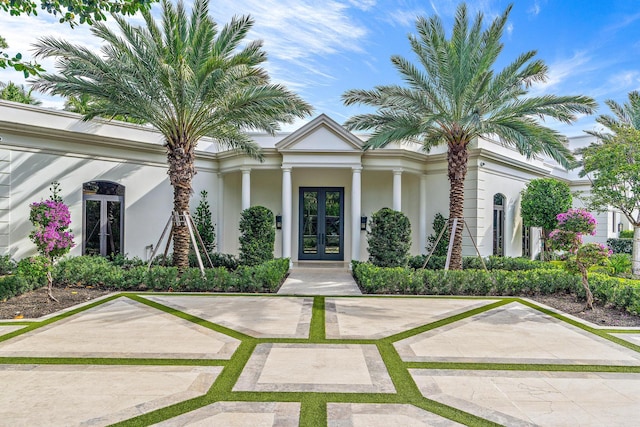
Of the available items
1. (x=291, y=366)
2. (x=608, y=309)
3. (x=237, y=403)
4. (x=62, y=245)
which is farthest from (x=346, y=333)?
(x=62, y=245)

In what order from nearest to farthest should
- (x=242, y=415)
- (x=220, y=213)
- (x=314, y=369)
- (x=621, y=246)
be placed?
1. (x=242, y=415)
2. (x=314, y=369)
3. (x=220, y=213)
4. (x=621, y=246)

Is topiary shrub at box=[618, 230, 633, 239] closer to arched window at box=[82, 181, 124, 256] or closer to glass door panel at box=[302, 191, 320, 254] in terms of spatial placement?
glass door panel at box=[302, 191, 320, 254]

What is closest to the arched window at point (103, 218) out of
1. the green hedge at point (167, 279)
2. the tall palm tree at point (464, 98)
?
the green hedge at point (167, 279)

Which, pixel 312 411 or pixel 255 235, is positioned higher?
pixel 255 235

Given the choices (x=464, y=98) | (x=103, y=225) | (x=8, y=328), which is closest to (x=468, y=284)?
(x=464, y=98)

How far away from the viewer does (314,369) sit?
14.9ft

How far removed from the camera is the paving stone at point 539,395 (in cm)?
347

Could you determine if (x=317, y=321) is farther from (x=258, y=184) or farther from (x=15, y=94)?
(x=15, y=94)

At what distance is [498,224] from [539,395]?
12164 millimetres

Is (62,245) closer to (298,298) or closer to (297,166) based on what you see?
(298,298)

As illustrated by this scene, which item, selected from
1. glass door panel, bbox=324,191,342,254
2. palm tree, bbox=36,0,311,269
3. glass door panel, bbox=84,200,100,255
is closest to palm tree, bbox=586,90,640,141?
glass door panel, bbox=324,191,342,254

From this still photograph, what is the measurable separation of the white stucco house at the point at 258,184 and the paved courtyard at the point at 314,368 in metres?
5.80

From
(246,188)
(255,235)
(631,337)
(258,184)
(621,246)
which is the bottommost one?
(631,337)

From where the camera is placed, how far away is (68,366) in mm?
4590
